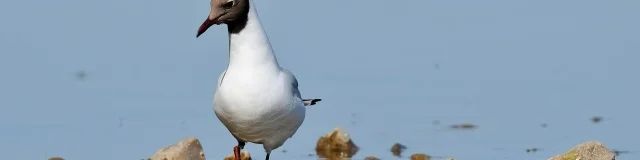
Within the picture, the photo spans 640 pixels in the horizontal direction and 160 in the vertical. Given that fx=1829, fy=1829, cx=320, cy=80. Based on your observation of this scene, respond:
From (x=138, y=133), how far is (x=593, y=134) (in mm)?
3076

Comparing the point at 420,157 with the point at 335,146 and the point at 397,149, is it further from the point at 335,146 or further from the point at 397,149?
the point at 335,146

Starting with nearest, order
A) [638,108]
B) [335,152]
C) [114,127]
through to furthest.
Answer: [335,152], [114,127], [638,108]

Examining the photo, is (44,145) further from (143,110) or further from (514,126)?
(514,126)

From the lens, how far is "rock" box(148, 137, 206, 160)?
420 inches

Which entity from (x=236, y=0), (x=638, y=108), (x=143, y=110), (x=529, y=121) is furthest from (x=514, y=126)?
(x=236, y=0)

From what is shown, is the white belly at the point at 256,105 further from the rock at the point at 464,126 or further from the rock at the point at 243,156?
the rock at the point at 464,126

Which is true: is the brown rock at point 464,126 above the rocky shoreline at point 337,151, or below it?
above

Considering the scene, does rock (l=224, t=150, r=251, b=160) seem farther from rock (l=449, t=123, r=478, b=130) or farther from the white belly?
rock (l=449, t=123, r=478, b=130)

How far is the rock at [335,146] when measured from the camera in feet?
38.3

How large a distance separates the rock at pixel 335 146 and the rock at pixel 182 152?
1.14 m

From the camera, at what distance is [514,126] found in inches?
504

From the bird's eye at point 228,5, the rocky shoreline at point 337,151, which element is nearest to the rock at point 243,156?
the rocky shoreline at point 337,151

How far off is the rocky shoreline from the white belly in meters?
0.81

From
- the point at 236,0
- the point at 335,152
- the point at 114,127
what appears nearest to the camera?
the point at 236,0
